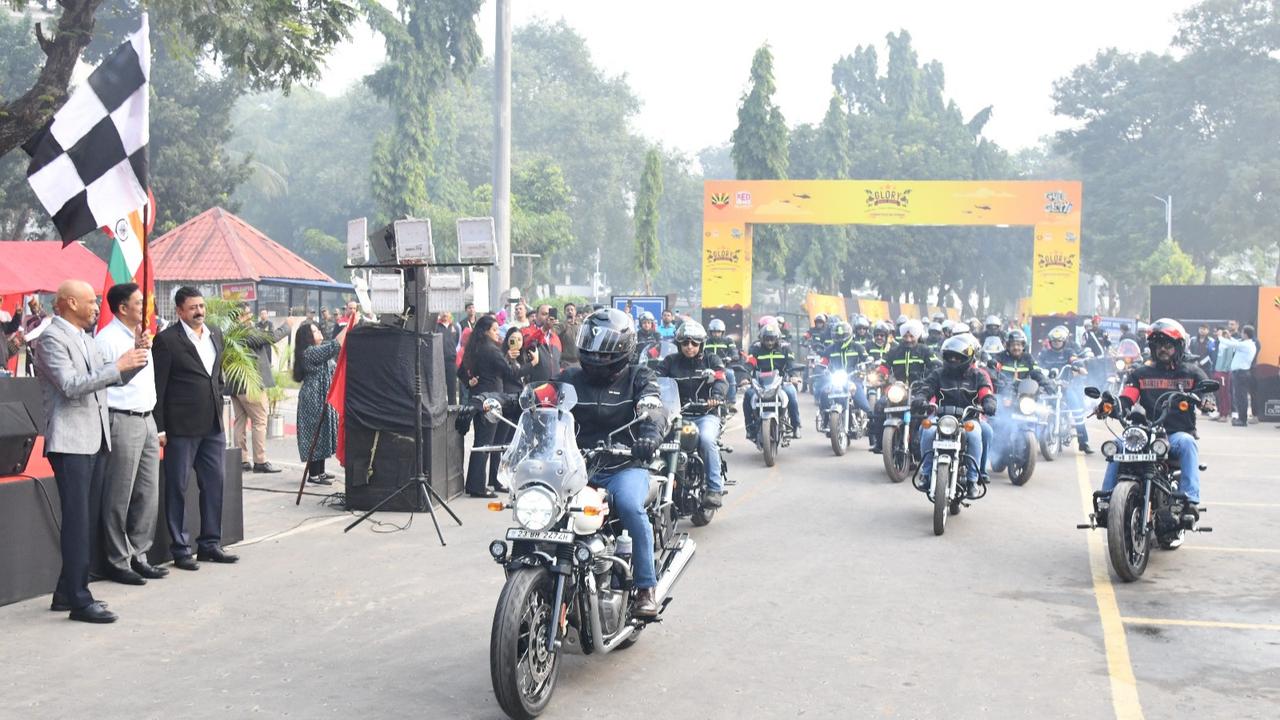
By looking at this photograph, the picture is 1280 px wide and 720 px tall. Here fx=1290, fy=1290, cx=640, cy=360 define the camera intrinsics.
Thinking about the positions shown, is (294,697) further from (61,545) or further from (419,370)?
(419,370)

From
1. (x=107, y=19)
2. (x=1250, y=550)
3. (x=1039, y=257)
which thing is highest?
(x=107, y=19)

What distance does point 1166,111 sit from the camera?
7031 centimetres

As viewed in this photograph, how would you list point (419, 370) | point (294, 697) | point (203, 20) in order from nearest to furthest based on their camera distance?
point (294, 697)
point (419, 370)
point (203, 20)

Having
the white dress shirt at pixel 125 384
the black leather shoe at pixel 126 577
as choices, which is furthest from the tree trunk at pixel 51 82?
the black leather shoe at pixel 126 577

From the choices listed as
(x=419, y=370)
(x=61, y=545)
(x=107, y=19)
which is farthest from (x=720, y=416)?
(x=107, y=19)

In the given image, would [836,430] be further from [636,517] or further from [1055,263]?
[1055,263]

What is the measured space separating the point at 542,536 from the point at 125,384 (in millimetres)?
3683

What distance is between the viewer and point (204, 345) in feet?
29.9

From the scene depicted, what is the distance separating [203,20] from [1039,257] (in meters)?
26.7

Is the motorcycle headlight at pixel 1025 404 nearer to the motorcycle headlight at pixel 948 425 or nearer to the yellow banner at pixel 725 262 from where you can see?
the motorcycle headlight at pixel 948 425

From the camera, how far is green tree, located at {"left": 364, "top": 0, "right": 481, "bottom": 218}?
5166cm

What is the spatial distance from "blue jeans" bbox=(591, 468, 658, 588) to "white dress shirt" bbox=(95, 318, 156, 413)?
329 cm

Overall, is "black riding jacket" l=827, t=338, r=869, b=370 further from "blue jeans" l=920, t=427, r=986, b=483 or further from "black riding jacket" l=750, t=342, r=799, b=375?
"blue jeans" l=920, t=427, r=986, b=483

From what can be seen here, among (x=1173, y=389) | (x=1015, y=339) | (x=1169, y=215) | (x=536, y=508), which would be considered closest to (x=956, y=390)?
(x=1173, y=389)
